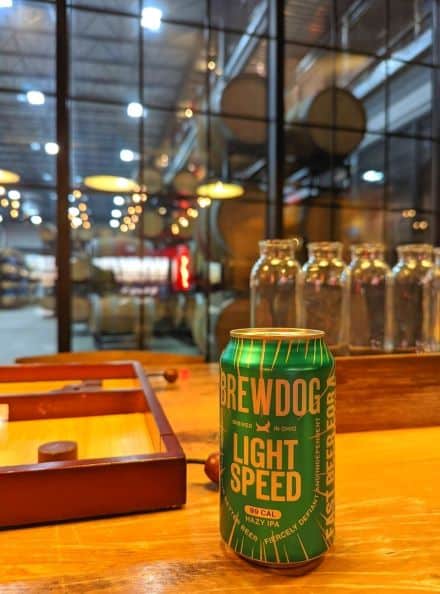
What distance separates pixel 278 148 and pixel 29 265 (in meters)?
2.93

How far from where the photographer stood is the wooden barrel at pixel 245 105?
3.18 m

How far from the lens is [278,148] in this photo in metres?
3.14

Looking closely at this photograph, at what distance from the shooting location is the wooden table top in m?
0.39

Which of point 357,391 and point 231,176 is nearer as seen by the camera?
point 357,391

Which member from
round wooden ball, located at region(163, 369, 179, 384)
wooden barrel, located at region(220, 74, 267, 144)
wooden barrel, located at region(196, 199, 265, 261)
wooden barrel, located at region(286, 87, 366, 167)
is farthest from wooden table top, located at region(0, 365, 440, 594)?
wooden barrel, located at region(286, 87, 366, 167)

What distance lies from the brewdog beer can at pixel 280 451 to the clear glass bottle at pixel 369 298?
2.32ft

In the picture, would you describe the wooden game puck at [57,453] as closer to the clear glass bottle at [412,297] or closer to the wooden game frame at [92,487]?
the wooden game frame at [92,487]

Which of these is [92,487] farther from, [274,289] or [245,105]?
[245,105]

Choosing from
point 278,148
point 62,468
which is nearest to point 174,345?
point 278,148

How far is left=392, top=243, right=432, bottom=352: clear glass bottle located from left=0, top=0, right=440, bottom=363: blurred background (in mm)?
1999

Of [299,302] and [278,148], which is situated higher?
[278,148]

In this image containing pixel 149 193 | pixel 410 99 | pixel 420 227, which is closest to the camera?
pixel 149 193

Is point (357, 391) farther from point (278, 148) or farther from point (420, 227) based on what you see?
point (420, 227)

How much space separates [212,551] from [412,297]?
90 cm
